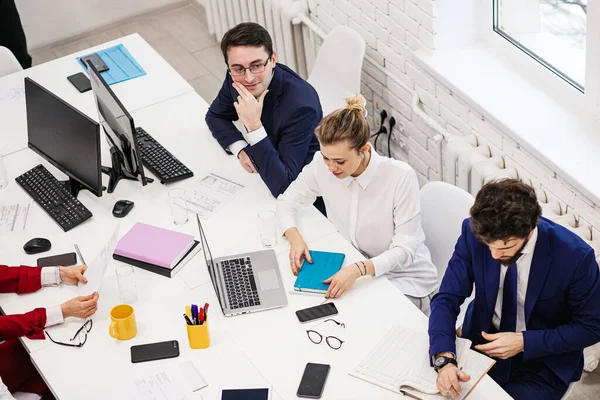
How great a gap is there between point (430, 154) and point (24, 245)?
6.15 feet

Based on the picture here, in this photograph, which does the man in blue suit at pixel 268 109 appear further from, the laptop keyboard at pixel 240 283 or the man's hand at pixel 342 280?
the man's hand at pixel 342 280

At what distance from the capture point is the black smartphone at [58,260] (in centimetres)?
313

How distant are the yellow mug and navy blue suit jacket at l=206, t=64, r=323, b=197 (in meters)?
0.82

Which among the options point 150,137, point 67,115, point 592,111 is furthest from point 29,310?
point 592,111

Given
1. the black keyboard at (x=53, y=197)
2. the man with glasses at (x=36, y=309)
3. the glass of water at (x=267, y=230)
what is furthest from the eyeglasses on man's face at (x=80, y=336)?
the glass of water at (x=267, y=230)

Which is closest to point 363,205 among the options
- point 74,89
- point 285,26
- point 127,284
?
point 127,284

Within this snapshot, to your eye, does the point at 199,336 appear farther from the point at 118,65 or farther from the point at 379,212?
the point at 118,65

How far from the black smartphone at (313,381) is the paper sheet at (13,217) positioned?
1.42 metres

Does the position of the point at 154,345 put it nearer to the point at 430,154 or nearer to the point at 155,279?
the point at 155,279

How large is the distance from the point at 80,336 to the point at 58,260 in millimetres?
430

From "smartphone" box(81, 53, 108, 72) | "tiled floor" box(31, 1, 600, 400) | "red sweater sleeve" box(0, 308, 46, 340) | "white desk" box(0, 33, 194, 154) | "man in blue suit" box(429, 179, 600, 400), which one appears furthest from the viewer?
"tiled floor" box(31, 1, 600, 400)

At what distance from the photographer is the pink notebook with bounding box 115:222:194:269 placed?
3.05m

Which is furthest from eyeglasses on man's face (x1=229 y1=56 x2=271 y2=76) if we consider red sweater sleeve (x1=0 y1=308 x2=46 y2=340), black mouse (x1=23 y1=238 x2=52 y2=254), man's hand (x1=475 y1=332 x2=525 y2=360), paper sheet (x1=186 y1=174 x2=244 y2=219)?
man's hand (x1=475 y1=332 x2=525 y2=360)

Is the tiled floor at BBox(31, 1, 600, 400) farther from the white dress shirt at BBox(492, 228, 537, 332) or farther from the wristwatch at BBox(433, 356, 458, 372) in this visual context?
the wristwatch at BBox(433, 356, 458, 372)
